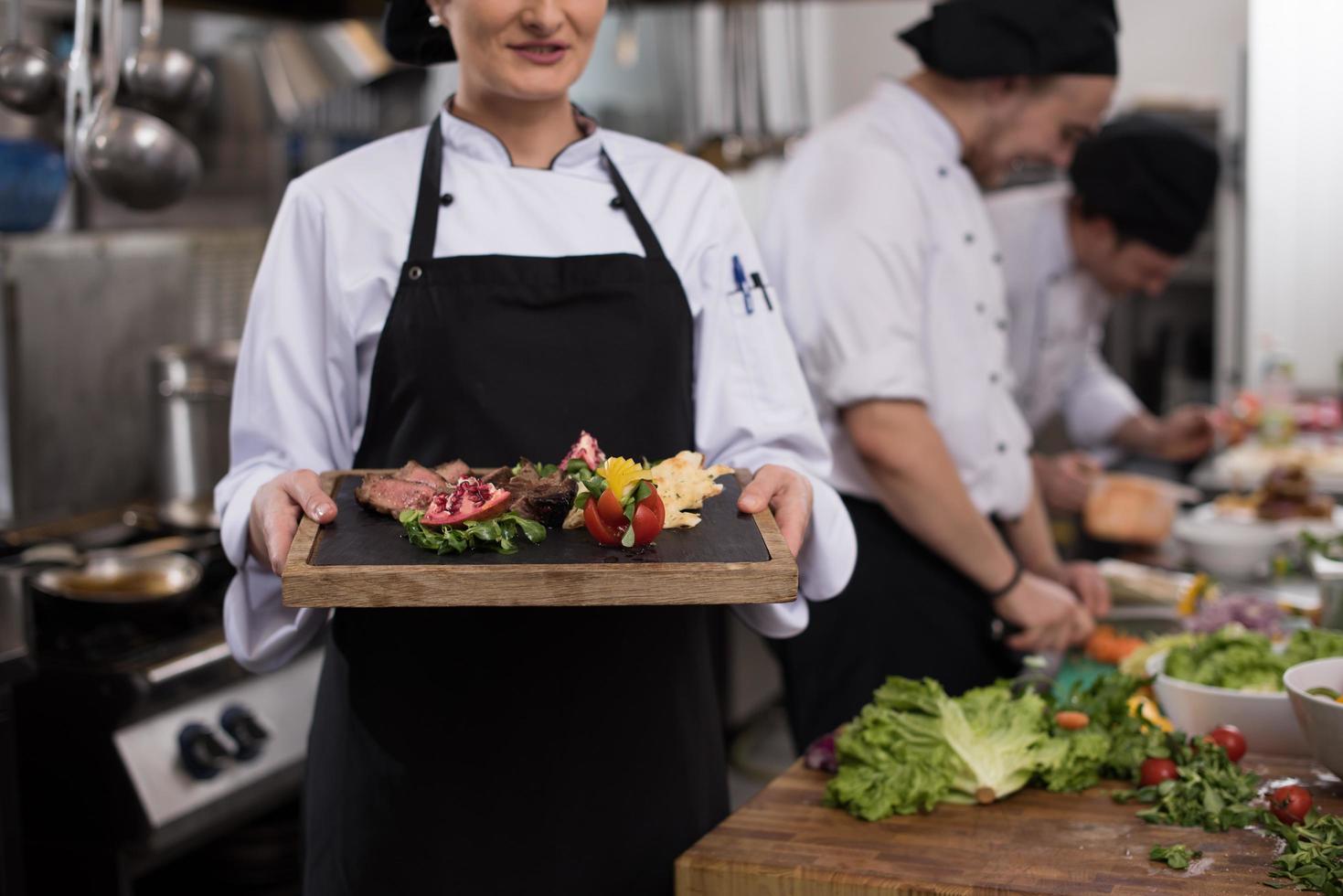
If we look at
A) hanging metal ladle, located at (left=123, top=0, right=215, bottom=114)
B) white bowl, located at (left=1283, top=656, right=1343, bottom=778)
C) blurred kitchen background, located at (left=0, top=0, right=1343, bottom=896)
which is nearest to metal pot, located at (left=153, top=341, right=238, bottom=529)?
blurred kitchen background, located at (left=0, top=0, right=1343, bottom=896)

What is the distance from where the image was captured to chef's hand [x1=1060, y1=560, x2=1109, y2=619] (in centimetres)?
271

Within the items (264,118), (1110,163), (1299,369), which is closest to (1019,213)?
(1110,163)

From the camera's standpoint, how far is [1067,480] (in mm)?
3545

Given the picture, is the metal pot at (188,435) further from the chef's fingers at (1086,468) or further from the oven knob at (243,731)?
the chef's fingers at (1086,468)

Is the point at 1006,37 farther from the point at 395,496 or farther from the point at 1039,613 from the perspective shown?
the point at 395,496

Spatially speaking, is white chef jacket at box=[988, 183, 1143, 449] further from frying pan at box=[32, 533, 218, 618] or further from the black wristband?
frying pan at box=[32, 533, 218, 618]

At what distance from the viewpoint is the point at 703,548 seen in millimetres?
1332

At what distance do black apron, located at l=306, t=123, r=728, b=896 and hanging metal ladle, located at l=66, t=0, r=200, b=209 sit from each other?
631 millimetres

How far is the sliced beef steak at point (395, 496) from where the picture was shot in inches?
56.1

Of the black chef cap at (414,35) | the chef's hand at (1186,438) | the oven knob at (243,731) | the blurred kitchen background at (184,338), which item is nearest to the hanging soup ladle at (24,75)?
the blurred kitchen background at (184,338)

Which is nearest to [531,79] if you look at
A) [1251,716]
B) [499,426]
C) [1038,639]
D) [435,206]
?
[435,206]

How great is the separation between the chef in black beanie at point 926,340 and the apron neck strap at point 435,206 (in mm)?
639

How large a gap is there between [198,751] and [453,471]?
4.13 feet

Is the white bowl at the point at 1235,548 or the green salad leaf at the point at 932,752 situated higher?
the green salad leaf at the point at 932,752
